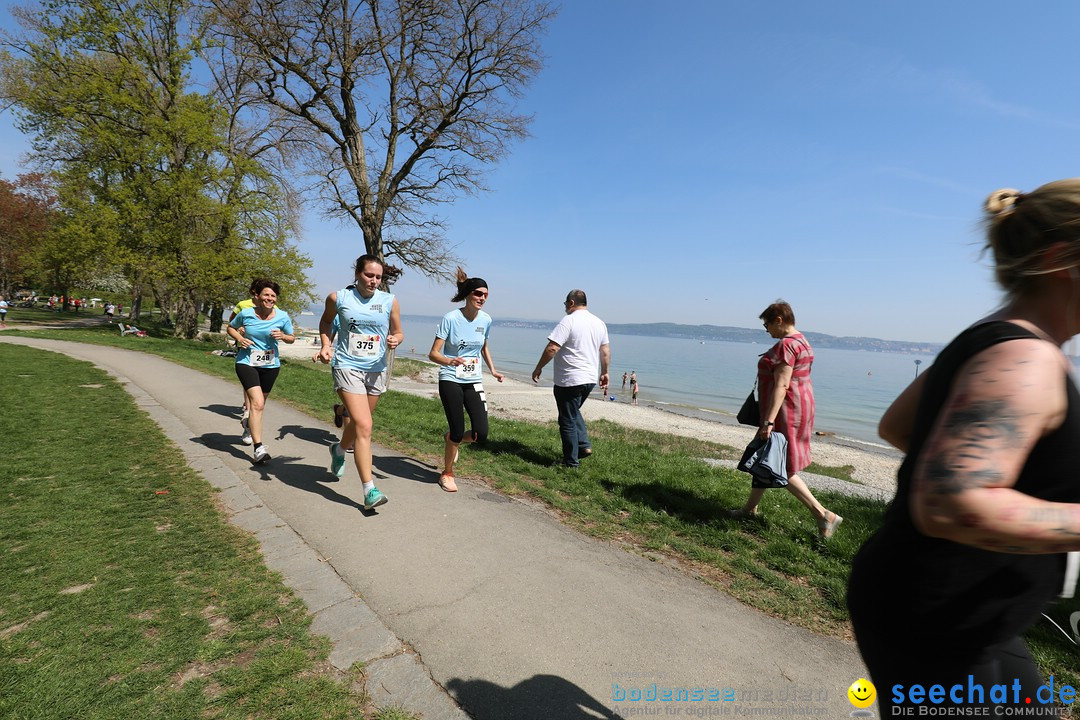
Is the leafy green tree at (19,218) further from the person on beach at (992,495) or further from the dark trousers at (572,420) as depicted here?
the person on beach at (992,495)

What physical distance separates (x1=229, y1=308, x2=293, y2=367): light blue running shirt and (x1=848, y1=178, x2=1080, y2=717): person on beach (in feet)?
20.6

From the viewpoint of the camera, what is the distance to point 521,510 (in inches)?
186

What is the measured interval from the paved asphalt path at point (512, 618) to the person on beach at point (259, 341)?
1167 millimetres

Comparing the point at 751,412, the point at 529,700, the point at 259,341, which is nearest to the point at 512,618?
the point at 529,700

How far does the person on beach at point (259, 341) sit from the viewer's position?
592 centimetres

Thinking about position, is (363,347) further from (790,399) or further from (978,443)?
(978,443)

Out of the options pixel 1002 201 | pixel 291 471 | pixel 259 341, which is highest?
pixel 1002 201

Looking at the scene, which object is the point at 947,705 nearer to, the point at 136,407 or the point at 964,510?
the point at 964,510

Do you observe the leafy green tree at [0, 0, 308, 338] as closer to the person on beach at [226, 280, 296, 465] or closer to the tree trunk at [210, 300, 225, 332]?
the tree trunk at [210, 300, 225, 332]

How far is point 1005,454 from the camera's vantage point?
37.3 inches

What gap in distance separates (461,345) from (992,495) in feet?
15.0

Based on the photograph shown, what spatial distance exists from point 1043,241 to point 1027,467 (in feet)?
1.55

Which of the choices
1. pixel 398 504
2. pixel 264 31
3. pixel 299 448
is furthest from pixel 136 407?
pixel 264 31

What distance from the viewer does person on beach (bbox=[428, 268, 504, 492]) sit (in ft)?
16.7
